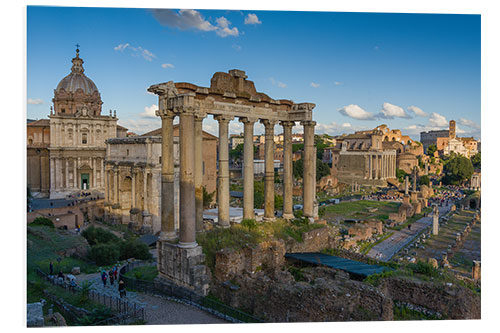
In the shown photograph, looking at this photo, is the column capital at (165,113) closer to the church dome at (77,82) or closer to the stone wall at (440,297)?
the stone wall at (440,297)

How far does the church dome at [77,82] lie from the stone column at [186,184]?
3771 centimetres

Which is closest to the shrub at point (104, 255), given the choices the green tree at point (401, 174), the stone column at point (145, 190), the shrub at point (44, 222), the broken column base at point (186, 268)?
the broken column base at point (186, 268)

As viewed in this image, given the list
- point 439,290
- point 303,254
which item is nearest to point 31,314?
point 303,254

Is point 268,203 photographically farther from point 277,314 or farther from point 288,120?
point 277,314

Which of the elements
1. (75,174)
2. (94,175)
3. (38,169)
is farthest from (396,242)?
(38,169)

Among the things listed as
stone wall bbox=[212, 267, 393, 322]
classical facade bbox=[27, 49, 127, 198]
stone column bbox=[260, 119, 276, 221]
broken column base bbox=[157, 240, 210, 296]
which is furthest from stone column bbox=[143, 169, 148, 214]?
stone wall bbox=[212, 267, 393, 322]

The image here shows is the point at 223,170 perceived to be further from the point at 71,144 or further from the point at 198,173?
the point at 71,144

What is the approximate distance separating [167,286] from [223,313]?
2.39m

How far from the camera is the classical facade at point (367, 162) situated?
8038 centimetres

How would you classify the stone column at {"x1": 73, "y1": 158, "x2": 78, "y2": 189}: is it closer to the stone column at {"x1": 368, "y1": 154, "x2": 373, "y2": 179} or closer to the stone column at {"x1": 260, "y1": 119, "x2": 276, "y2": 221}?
the stone column at {"x1": 260, "y1": 119, "x2": 276, "y2": 221}

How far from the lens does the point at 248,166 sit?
51.4 feet

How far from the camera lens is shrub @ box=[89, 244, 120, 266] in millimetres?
19203

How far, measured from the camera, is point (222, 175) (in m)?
14.5

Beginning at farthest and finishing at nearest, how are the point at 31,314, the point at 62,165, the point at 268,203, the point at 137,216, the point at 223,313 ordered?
the point at 62,165 < the point at 137,216 < the point at 268,203 < the point at 223,313 < the point at 31,314
